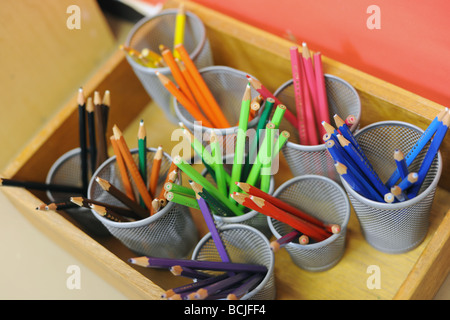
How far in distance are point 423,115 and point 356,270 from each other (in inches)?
5.3

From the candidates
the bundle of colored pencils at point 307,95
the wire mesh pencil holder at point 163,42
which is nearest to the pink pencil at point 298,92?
the bundle of colored pencils at point 307,95

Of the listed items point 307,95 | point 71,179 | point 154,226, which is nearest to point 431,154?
point 307,95

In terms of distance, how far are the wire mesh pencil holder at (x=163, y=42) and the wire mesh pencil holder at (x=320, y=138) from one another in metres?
0.09

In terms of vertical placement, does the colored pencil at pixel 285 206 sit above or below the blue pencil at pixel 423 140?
below

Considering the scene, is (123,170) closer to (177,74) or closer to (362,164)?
(177,74)

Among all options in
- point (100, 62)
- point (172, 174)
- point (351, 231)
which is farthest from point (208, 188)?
point (100, 62)

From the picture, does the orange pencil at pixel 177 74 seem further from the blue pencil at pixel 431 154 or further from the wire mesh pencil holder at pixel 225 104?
the blue pencil at pixel 431 154

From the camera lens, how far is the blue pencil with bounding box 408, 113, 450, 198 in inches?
15.3

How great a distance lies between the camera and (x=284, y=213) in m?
0.42

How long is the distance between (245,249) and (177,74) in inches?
6.1

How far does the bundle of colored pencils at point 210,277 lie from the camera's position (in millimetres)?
397

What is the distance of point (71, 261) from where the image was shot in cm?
57
